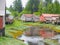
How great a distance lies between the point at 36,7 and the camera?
1876 millimetres

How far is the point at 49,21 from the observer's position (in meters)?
1.89

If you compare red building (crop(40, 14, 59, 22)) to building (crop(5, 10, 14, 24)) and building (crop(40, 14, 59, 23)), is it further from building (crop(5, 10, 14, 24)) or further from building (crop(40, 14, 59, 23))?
building (crop(5, 10, 14, 24))

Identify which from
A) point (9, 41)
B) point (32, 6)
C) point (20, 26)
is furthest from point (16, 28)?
point (32, 6)

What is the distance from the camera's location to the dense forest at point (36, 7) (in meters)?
1.85

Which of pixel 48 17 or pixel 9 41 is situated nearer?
pixel 9 41

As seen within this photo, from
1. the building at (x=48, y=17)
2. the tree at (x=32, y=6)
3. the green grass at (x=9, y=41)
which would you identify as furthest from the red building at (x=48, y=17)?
the green grass at (x=9, y=41)

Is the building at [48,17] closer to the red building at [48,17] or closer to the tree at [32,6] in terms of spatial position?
the red building at [48,17]

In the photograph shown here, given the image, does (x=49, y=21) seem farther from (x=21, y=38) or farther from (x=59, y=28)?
(x=21, y=38)

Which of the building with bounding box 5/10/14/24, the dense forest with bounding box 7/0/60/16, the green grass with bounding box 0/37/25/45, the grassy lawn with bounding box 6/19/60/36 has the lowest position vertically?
the green grass with bounding box 0/37/25/45

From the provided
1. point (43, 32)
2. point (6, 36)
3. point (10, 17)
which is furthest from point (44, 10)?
point (6, 36)

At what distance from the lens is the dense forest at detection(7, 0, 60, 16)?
6.06 feet

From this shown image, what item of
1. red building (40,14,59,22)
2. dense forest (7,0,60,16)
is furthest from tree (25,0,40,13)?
red building (40,14,59,22)

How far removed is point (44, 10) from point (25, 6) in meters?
0.22

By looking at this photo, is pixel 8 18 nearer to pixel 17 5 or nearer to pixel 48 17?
pixel 17 5
